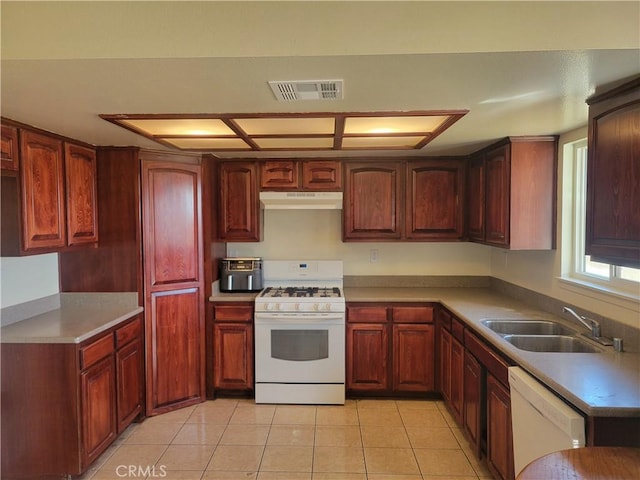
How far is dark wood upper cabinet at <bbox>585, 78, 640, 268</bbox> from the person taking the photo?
1495 millimetres

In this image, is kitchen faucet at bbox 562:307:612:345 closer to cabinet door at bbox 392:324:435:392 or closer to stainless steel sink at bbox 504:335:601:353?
stainless steel sink at bbox 504:335:601:353

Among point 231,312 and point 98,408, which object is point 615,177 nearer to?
point 231,312

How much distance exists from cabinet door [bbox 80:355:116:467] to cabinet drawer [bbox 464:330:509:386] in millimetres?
2353

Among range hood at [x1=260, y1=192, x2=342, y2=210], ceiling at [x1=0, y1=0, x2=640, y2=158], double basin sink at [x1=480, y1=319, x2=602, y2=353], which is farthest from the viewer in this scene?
range hood at [x1=260, y1=192, x2=342, y2=210]

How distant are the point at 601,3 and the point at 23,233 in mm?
2949

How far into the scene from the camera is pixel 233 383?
3195 millimetres

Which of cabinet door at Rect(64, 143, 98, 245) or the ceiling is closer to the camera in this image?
the ceiling

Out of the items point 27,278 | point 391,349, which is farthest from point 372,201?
point 27,278

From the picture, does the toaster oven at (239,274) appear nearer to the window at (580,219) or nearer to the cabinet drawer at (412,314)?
the cabinet drawer at (412,314)

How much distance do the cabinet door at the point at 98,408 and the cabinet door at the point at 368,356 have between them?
1.79 metres

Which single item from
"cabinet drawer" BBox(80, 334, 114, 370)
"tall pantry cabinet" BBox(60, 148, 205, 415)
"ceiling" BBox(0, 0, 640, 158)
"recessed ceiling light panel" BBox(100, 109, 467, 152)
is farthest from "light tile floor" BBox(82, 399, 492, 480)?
"ceiling" BBox(0, 0, 640, 158)

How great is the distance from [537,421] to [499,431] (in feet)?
1.75

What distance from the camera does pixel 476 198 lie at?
3.14 metres

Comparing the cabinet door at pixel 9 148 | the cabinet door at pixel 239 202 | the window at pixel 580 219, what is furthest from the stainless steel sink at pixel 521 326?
the cabinet door at pixel 9 148
